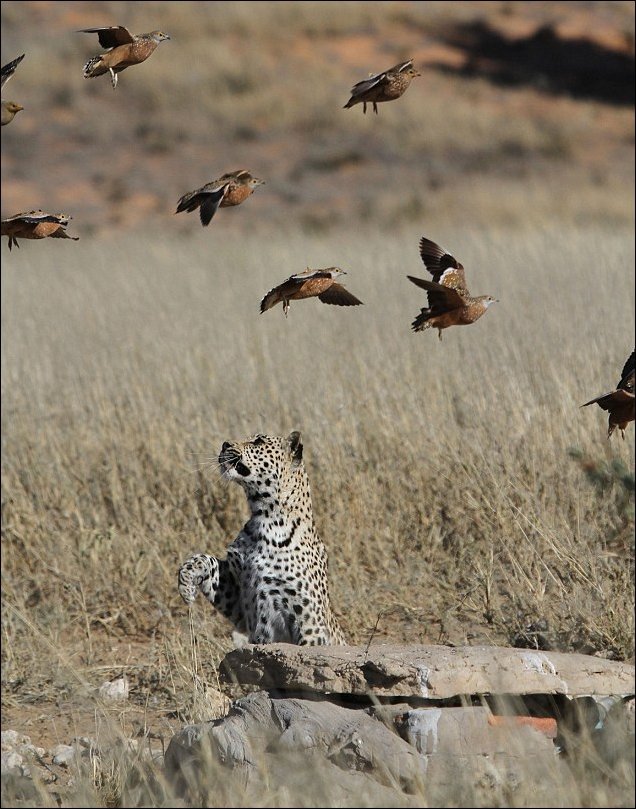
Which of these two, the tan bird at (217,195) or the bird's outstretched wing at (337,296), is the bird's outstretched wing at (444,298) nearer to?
the bird's outstretched wing at (337,296)

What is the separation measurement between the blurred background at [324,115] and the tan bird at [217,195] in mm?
15747

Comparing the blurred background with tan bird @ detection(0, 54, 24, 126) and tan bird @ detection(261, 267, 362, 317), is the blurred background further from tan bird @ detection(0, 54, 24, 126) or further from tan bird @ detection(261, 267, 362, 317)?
tan bird @ detection(0, 54, 24, 126)

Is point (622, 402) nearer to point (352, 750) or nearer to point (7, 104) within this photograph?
point (352, 750)

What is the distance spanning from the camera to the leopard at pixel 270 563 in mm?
5410

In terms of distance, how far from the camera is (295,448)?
563 cm

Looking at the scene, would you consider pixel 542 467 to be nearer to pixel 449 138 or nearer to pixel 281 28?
pixel 449 138

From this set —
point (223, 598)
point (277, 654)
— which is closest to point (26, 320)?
point (223, 598)

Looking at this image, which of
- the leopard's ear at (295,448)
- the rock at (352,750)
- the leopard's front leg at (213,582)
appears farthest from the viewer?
the leopard's ear at (295,448)

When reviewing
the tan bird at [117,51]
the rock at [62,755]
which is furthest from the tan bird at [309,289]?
the rock at [62,755]

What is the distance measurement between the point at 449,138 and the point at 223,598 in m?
21.0

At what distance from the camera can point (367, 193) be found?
78.1 ft

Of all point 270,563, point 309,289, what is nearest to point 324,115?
point 270,563

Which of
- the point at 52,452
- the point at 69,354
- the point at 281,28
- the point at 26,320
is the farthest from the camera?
the point at 281,28

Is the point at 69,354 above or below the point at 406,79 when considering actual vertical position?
below
